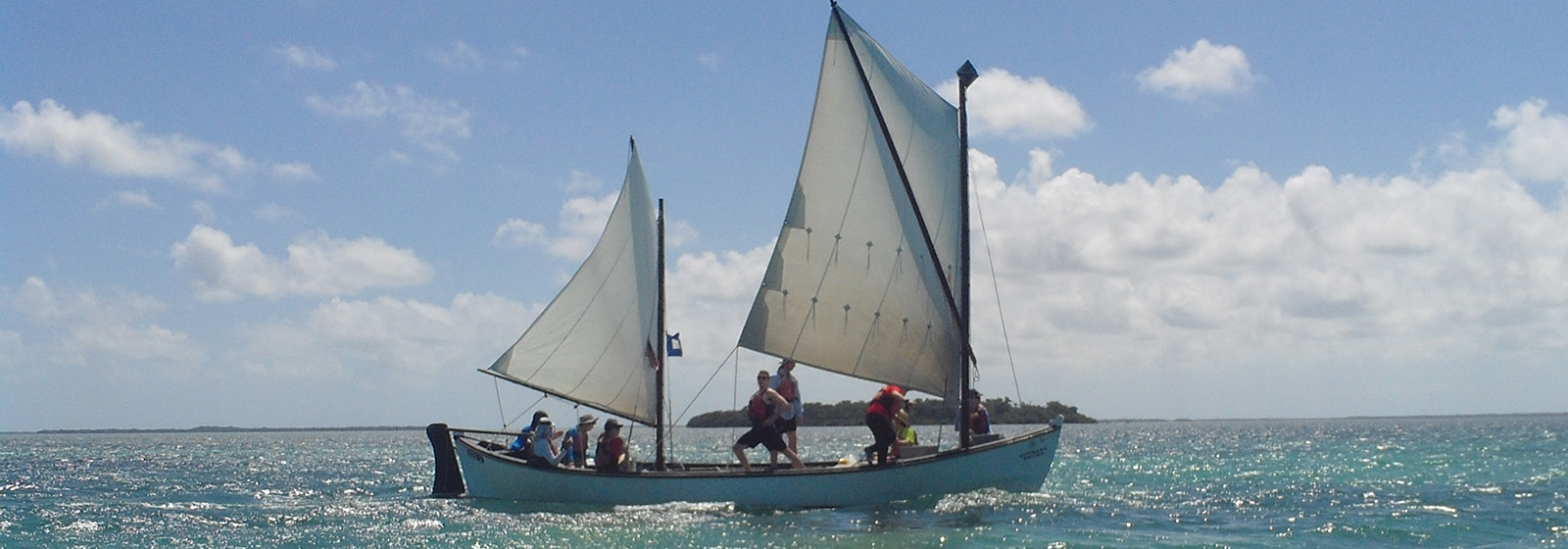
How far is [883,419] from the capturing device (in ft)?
91.0

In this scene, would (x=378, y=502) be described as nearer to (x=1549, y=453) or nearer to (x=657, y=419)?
(x=657, y=419)

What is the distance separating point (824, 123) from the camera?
28.9 meters

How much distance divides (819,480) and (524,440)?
8009 millimetres

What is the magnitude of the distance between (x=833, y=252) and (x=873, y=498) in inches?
204

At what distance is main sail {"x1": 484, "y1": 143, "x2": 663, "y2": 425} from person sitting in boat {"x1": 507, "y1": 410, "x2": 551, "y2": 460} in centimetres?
113

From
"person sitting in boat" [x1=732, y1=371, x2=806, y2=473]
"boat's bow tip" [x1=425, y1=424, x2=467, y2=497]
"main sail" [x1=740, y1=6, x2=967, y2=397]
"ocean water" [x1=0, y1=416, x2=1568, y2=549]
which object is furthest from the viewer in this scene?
"boat's bow tip" [x1=425, y1=424, x2=467, y2=497]

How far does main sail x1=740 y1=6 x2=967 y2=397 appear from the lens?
28625 mm

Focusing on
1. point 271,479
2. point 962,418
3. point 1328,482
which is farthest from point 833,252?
point 271,479

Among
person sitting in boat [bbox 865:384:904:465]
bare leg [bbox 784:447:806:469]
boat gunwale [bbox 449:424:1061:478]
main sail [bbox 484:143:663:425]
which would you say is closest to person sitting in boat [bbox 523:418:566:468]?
boat gunwale [bbox 449:424:1061:478]

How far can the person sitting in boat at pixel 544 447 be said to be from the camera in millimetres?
29406

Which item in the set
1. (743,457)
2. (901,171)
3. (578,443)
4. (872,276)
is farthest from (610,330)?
(901,171)

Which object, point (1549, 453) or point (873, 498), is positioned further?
point (1549, 453)

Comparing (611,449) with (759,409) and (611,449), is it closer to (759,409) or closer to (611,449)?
(611,449)

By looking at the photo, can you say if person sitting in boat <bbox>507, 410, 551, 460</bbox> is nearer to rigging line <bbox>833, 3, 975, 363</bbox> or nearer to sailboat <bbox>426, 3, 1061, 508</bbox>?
sailboat <bbox>426, 3, 1061, 508</bbox>
